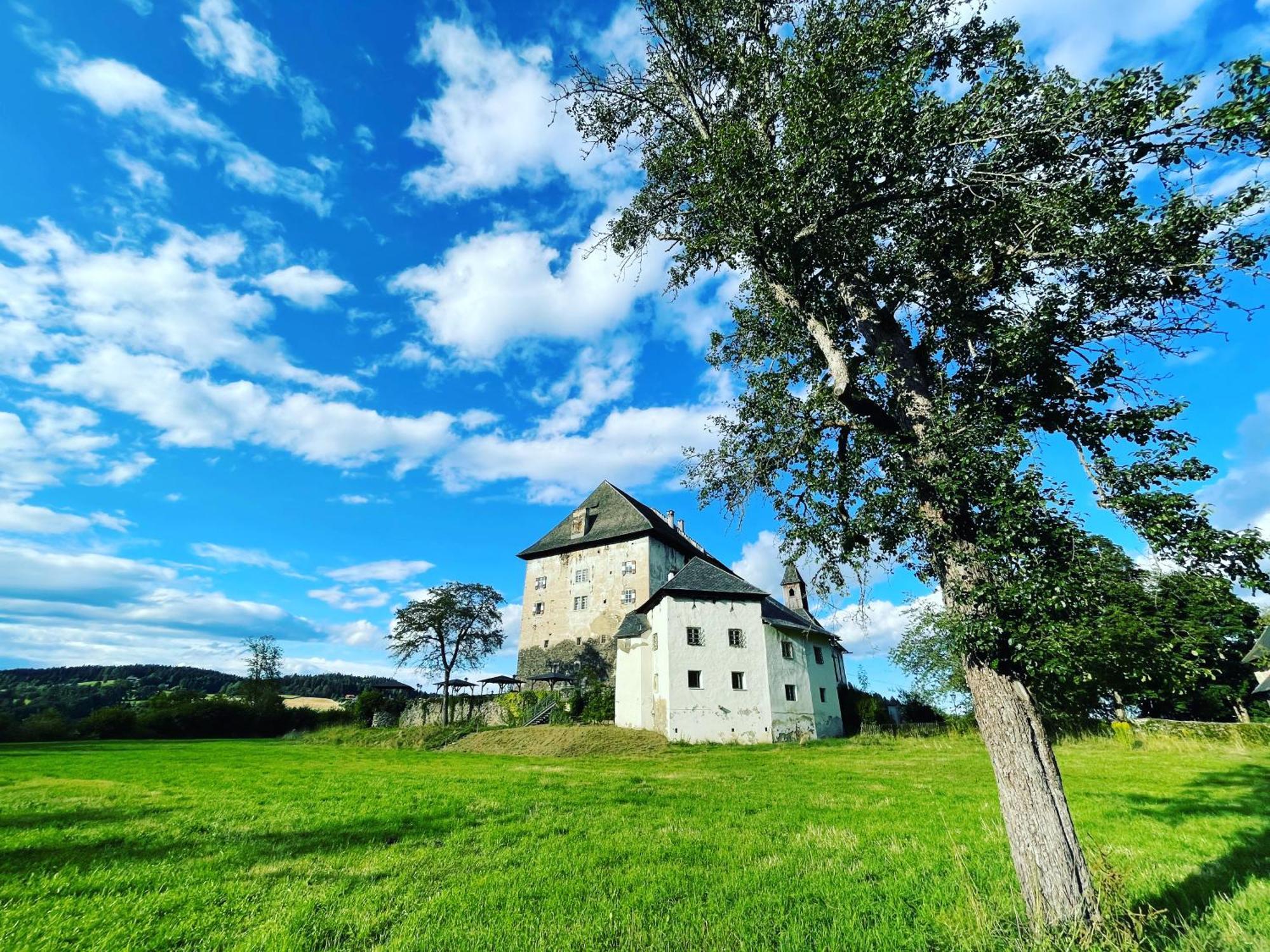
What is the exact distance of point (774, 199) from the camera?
23.1 feet

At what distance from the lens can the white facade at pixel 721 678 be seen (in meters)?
27.2

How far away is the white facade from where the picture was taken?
2716cm

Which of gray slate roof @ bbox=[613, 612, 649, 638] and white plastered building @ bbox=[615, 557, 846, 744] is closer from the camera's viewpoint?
white plastered building @ bbox=[615, 557, 846, 744]

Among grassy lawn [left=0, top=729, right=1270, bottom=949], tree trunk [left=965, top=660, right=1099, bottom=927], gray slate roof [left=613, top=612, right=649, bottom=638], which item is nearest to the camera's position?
grassy lawn [left=0, top=729, right=1270, bottom=949]

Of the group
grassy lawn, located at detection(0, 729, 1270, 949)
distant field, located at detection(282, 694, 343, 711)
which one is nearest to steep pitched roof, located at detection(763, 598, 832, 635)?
grassy lawn, located at detection(0, 729, 1270, 949)

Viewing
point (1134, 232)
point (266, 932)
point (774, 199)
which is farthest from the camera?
point (774, 199)

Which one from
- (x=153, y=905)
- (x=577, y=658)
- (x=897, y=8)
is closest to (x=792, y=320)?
(x=897, y=8)

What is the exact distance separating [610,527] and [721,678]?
60.8 feet

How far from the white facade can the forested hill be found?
151 feet

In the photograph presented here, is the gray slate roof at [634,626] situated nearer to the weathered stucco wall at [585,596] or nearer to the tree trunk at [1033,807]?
the weathered stucco wall at [585,596]

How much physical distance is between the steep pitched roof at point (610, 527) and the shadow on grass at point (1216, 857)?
31.6 meters

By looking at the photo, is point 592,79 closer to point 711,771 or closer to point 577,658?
point 711,771

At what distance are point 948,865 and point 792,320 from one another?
7665 millimetres

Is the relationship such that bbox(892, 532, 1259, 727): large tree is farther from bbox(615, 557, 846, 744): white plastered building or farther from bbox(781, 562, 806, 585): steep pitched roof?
bbox(781, 562, 806, 585): steep pitched roof
